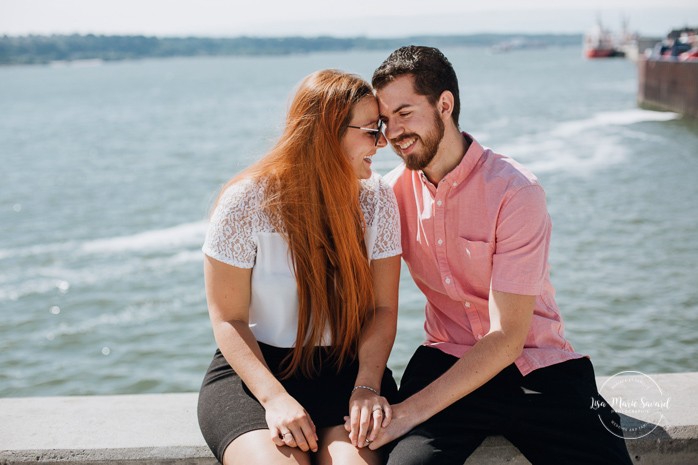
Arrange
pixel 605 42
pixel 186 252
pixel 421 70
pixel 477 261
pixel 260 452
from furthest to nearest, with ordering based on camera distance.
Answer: pixel 605 42 < pixel 186 252 < pixel 421 70 < pixel 477 261 < pixel 260 452

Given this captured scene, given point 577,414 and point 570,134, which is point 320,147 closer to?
point 577,414

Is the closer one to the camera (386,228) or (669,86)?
(386,228)

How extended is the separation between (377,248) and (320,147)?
1.57 feet

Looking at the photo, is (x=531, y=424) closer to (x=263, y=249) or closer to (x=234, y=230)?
(x=263, y=249)

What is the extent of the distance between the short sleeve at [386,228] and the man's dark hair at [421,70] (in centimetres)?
48

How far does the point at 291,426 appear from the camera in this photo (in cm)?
225

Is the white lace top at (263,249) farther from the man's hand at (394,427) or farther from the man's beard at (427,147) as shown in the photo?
the man's hand at (394,427)

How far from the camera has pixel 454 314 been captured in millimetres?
2814

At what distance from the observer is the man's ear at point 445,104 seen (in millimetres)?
2850

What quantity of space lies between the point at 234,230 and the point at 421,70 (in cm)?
104

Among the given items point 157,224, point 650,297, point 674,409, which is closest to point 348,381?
point 674,409

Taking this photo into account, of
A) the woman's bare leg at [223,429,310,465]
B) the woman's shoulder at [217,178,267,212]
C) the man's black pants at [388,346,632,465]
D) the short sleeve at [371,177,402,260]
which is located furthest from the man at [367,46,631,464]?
the woman's shoulder at [217,178,267,212]

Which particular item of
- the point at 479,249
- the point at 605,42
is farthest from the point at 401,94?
the point at 605,42

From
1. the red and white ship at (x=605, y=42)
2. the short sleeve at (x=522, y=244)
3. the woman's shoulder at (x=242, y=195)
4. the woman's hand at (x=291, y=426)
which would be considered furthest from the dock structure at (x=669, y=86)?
the red and white ship at (x=605, y=42)
